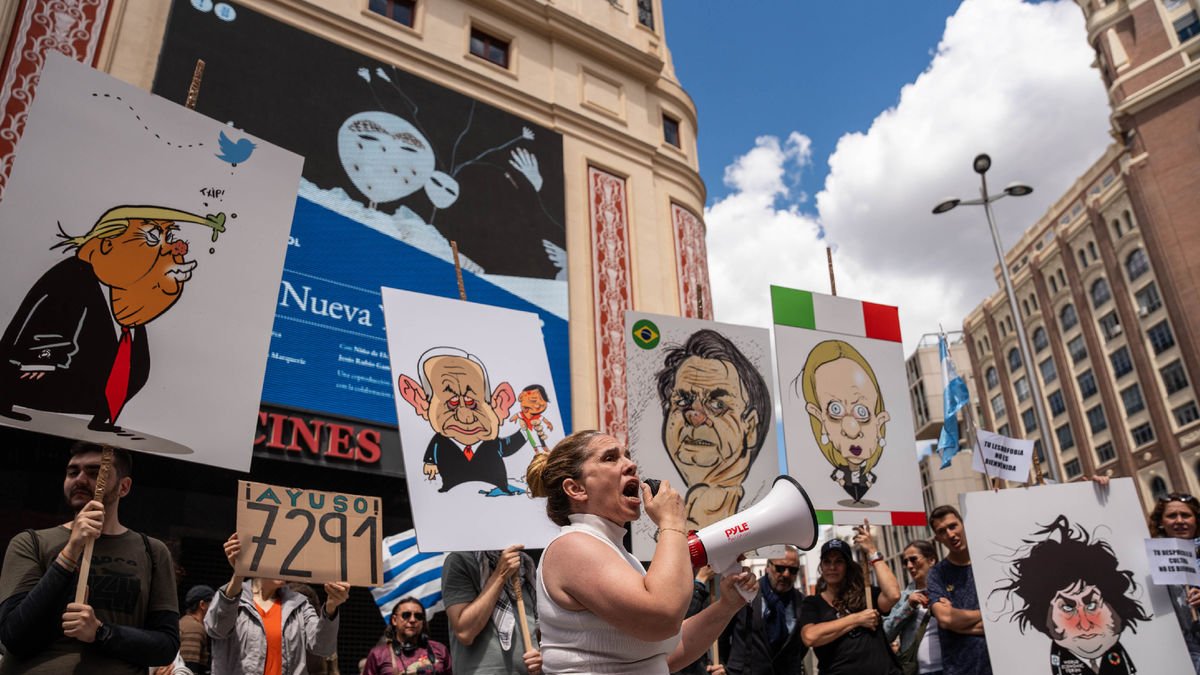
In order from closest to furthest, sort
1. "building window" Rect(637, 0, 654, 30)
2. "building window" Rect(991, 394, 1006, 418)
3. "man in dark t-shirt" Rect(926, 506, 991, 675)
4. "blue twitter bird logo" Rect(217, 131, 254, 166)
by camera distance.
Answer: "blue twitter bird logo" Rect(217, 131, 254, 166)
"man in dark t-shirt" Rect(926, 506, 991, 675)
"building window" Rect(637, 0, 654, 30)
"building window" Rect(991, 394, 1006, 418)

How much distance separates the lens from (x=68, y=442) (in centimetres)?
891

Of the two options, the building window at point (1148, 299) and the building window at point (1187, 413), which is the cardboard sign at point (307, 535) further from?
the building window at point (1148, 299)

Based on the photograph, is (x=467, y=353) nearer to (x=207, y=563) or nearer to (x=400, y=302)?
(x=400, y=302)

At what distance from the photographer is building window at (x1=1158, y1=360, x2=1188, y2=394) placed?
4047cm

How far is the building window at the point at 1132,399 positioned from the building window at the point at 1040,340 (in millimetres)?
8384

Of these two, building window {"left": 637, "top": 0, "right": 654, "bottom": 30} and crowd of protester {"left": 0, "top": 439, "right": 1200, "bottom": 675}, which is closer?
crowd of protester {"left": 0, "top": 439, "right": 1200, "bottom": 675}

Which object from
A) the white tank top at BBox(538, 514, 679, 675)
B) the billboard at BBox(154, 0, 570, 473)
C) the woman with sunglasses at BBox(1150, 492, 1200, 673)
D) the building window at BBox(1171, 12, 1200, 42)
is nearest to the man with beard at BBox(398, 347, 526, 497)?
the white tank top at BBox(538, 514, 679, 675)

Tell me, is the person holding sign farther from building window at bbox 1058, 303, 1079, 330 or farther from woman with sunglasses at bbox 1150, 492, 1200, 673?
building window at bbox 1058, 303, 1079, 330

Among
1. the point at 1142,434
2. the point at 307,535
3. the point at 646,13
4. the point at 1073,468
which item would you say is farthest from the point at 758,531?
the point at 1073,468

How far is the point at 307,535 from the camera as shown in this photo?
4.14 m

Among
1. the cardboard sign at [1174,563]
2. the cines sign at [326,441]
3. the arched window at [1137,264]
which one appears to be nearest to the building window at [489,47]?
the cines sign at [326,441]

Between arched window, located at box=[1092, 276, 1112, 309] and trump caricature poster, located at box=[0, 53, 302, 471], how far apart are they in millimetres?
52816

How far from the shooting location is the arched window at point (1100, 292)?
46.6 meters

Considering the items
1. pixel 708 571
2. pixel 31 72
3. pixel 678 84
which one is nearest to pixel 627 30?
pixel 678 84
